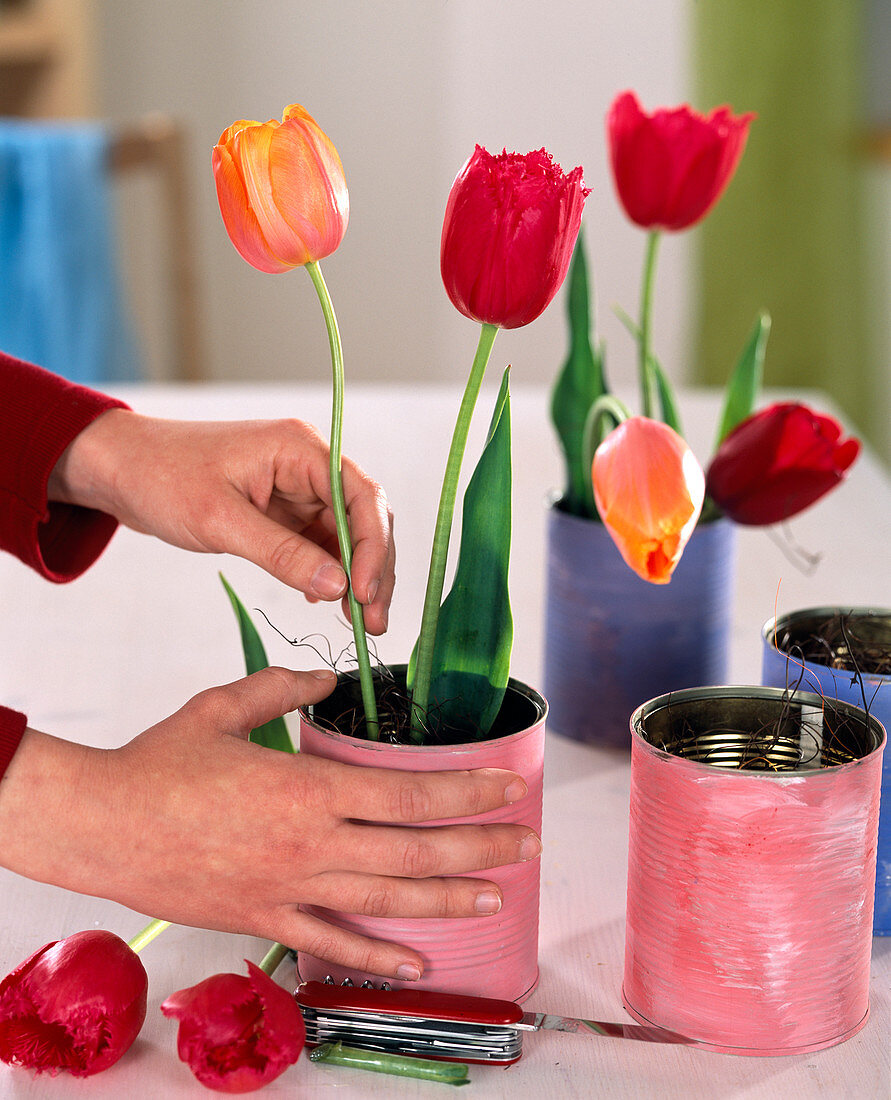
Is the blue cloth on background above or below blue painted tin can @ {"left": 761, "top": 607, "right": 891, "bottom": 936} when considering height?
above

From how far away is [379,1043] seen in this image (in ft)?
1.36

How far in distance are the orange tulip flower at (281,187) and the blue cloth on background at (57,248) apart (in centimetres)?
180

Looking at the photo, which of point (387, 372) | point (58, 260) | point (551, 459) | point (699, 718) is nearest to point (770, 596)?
point (551, 459)

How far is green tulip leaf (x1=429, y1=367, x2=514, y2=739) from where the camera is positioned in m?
0.45

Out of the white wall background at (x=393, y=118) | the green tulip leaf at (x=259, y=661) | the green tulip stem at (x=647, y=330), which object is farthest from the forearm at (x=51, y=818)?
the white wall background at (x=393, y=118)

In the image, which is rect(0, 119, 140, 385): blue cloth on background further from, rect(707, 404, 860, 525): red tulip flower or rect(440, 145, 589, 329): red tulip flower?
rect(440, 145, 589, 329): red tulip flower

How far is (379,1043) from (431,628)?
0.14m

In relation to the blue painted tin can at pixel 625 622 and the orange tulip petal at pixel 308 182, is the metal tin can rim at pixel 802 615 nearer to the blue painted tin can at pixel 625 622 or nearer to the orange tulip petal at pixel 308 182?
the blue painted tin can at pixel 625 622

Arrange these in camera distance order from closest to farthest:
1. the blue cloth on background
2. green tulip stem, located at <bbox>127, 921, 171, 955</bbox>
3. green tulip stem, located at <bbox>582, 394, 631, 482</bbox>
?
green tulip stem, located at <bbox>127, 921, 171, 955</bbox>, green tulip stem, located at <bbox>582, 394, 631, 482</bbox>, the blue cloth on background

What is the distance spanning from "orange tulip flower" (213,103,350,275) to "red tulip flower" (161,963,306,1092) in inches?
8.8

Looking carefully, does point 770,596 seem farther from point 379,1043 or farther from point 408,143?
point 408,143

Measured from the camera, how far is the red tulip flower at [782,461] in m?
0.60

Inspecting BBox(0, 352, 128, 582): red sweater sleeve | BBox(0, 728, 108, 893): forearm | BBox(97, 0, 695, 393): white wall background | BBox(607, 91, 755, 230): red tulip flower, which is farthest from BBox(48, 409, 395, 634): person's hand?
BBox(97, 0, 695, 393): white wall background

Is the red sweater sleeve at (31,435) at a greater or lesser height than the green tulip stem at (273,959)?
greater
